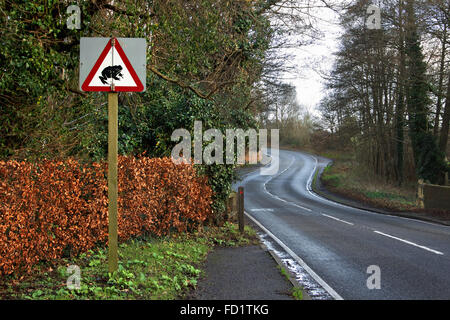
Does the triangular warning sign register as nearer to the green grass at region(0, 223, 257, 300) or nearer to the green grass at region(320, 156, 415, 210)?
the green grass at region(0, 223, 257, 300)

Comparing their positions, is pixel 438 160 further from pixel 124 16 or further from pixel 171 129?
pixel 124 16

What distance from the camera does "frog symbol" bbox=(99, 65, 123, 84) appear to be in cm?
473

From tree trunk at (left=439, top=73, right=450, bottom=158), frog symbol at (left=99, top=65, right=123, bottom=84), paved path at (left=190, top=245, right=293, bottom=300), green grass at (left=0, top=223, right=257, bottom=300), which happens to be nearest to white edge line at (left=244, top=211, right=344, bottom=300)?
paved path at (left=190, top=245, right=293, bottom=300)

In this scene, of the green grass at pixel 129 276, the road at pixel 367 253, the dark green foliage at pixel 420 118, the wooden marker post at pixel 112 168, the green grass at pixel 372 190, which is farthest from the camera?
the green grass at pixel 372 190

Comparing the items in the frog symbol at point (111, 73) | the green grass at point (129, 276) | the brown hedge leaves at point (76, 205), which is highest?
the frog symbol at point (111, 73)

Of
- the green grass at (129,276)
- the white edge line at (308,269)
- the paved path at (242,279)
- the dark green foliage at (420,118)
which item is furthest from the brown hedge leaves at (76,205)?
the dark green foliage at (420,118)

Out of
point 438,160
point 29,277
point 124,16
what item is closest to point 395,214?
point 438,160

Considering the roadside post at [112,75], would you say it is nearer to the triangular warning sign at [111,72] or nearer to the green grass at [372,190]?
the triangular warning sign at [111,72]

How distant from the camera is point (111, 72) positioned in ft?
15.6

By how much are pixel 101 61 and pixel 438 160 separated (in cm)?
2280

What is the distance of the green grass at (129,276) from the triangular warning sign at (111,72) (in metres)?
2.37

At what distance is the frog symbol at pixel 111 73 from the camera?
4734 mm

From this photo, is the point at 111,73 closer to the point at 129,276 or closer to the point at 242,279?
the point at 129,276

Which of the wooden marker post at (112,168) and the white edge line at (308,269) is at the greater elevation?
the wooden marker post at (112,168)
